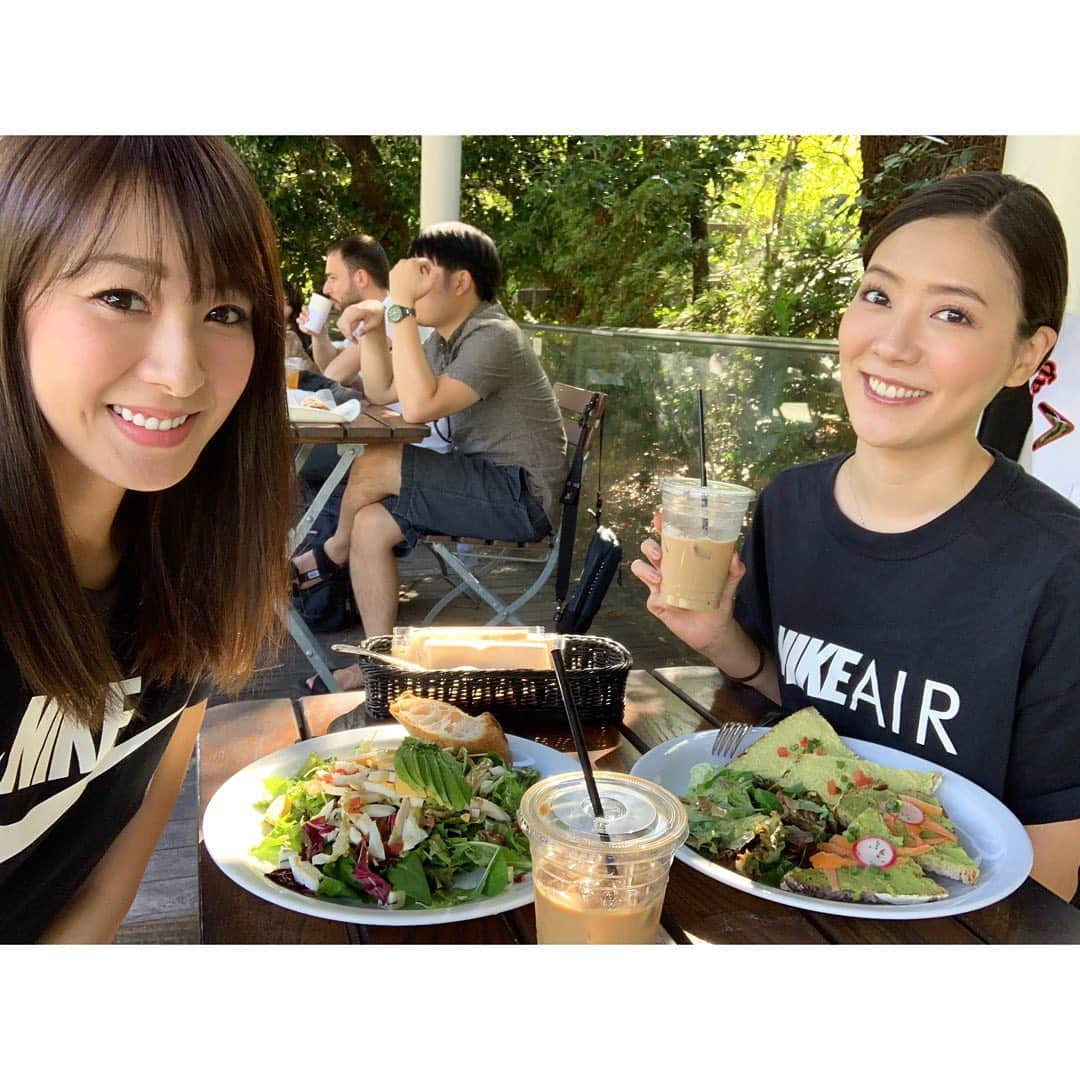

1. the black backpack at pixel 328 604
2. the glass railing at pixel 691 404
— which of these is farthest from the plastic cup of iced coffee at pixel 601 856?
the black backpack at pixel 328 604

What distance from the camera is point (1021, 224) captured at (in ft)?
4.88

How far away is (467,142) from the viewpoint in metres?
7.82

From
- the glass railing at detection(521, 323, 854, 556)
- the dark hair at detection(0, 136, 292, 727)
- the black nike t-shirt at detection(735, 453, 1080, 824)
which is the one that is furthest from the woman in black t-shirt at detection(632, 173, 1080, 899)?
the glass railing at detection(521, 323, 854, 556)

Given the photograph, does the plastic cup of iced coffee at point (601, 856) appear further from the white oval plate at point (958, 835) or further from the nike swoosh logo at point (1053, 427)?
the nike swoosh logo at point (1053, 427)

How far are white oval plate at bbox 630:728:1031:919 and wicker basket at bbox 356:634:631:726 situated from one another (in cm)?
14

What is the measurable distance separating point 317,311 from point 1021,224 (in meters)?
4.39

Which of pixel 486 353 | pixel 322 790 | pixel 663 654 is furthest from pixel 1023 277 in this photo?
pixel 663 654

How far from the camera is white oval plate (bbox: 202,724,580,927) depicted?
98cm

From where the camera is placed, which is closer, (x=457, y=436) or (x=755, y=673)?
(x=755, y=673)

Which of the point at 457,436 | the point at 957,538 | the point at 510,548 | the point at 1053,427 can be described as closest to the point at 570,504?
the point at 510,548

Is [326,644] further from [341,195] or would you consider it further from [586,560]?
[341,195]
